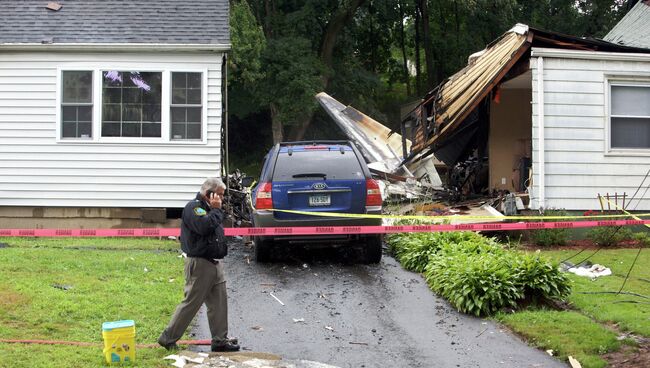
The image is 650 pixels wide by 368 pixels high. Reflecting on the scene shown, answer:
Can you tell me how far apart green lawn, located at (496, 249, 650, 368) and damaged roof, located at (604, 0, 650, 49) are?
7904 millimetres

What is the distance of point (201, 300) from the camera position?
6828mm

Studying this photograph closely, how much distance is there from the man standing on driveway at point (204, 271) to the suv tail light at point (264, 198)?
134 inches

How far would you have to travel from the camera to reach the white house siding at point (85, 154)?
14.4 metres

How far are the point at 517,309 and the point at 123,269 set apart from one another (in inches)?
201

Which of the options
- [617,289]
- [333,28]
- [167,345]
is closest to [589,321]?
[617,289]

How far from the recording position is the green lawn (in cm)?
697

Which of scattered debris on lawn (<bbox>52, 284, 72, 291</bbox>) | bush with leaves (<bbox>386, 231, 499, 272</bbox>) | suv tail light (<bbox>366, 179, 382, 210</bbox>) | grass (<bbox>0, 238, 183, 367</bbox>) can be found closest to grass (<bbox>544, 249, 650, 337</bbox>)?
bush with leaves (<bbox>386, 231, 499, 272</bbox>)

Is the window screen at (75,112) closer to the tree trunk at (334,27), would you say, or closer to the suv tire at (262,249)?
the suv tire at (262,249)

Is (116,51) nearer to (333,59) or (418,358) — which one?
(418,358)

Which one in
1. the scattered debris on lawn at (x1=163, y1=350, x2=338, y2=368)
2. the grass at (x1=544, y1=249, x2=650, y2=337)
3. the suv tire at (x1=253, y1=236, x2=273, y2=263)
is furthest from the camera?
the suv tire at (x1=253, y1=236, x2=273, y2=263)

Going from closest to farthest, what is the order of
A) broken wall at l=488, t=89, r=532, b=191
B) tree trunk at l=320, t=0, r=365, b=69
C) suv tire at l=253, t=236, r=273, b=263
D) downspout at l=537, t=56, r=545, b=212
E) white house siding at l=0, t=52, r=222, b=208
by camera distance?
suv tire at l=253, t=236, r=273, b=263 → downspout at l=537, t=56, r=545, b=212 → white house siding at l=0, t=52, r=222, b=208 → broken wall at l=488, t=89, r=532, b=191 → tree trunk at l=320, t=0, r=365, b=69

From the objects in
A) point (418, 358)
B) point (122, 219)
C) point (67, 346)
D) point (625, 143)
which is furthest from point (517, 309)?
point (122, 219)

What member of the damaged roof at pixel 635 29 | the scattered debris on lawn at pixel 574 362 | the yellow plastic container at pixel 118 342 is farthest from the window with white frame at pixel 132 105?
the scattered debris on lawn at pixel 574 362

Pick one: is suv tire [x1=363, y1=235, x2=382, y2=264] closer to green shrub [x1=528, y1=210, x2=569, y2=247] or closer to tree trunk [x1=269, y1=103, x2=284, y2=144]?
green shrub [x1=528, y1=210, x2=569, y2=247]
